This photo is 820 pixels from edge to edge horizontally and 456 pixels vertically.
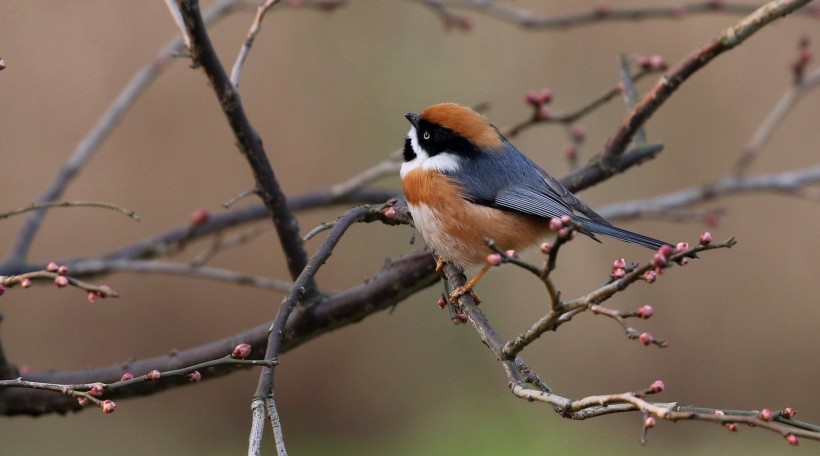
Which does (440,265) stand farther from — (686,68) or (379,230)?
(379,230)

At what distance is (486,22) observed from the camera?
6.23 m

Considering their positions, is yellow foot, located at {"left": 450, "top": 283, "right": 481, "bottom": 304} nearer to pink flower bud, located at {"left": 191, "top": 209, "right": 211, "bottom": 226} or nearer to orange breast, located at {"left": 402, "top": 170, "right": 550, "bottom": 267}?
orange breast, located at {"left": 402, "top": 170, "right": 550, "bottom": 267}

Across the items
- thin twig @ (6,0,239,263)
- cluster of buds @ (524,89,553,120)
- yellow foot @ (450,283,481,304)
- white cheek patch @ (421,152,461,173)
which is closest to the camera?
yellow foot @ (450,283,481,304)

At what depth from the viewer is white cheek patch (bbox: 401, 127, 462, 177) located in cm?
333

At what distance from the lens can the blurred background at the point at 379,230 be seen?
5.40m

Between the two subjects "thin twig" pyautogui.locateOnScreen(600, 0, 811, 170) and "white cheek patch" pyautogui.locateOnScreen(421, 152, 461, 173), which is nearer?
"thin twig" pyautogui.locateOnScreen(600, 0, 811, 170)

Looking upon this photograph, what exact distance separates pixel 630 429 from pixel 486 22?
2.91m

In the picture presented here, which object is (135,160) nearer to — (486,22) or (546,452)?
(486,22)

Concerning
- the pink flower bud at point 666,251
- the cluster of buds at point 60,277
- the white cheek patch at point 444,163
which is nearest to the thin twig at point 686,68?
the white cheek patch at point 444,163

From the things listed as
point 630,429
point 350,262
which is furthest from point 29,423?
point 630,429

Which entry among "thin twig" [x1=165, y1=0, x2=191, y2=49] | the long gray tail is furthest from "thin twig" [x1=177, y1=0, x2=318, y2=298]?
the long gray tail

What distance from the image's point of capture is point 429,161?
11.1ft

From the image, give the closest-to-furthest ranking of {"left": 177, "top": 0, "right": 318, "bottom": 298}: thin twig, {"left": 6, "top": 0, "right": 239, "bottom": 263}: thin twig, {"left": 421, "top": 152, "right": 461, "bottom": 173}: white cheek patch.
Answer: {"left": 177, "top": 0, "right": 318, "bottom": 298}: thin twig → {"left": 421, "top": 152, "right": 461, "bottom": 173}: white cheek patch → {"left": 6, "top": 0, "right": 239, "bottom": 263}: thin twig

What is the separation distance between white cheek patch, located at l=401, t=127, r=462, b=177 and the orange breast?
0.10 ft
